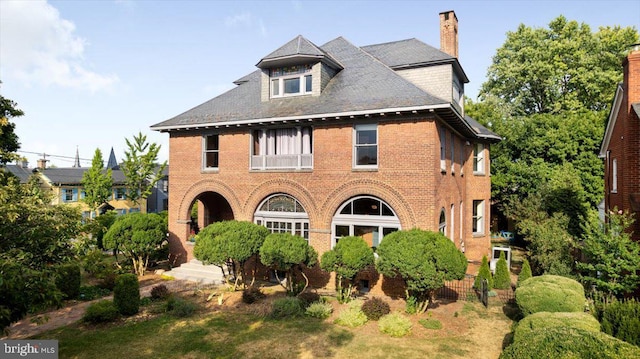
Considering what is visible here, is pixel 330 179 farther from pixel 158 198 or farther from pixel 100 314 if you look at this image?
pixel 158 198

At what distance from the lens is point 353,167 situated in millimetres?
15453

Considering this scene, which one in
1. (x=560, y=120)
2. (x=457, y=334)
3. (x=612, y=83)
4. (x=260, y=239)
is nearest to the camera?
(x=457, y=334)

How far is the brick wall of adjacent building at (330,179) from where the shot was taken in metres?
14.3

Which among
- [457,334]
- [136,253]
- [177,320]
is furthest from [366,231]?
[136,253]

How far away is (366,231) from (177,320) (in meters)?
8.12

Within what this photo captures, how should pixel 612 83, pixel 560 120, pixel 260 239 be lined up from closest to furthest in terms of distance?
pixel 260 239
pixel 560 120
pixel 612 83

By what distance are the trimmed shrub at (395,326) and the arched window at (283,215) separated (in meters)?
6.24

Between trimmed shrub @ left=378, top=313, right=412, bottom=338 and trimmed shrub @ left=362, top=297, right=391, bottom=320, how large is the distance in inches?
31.7

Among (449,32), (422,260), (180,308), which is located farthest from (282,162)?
(449,32)

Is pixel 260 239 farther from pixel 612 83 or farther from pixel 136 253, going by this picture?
pixel 612 83

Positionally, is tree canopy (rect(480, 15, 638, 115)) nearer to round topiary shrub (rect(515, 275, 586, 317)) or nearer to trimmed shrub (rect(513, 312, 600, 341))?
round topiary shrub (rect(515, 275, 586, 317))

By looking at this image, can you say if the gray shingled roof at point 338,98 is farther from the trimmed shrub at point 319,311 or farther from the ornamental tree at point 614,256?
the trimmed shrub at point 319,311

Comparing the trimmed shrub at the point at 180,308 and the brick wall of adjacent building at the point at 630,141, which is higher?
the brick wall of adjacent building at the point at 630,141

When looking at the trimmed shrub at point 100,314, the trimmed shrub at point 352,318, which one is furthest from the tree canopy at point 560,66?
the trimmed shrub at point 100,314
